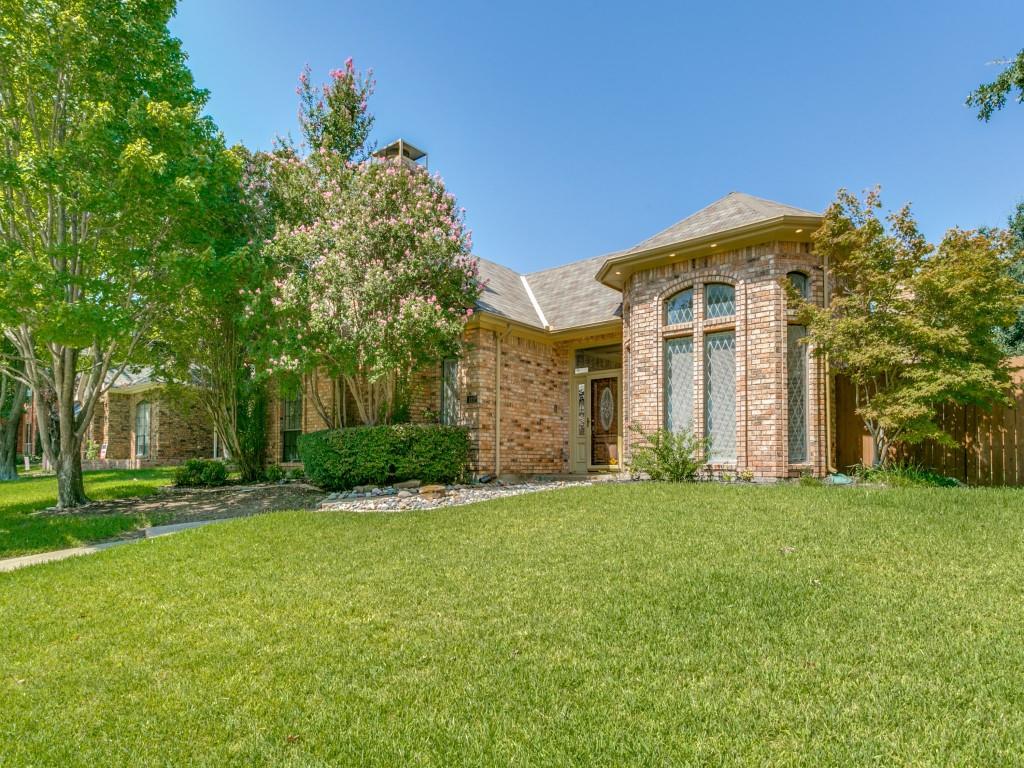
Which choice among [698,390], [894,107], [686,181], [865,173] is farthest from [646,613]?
[686,181]

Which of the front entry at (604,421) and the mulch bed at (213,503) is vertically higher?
the front entry at (604,421)

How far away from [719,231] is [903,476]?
4.58 metres

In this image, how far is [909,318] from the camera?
7867mm

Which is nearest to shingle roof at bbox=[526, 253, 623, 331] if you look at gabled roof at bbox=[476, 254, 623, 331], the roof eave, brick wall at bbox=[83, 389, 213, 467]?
gabled roof at bbox=[476, 254, 623, 331]

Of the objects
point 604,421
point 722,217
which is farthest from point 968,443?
point 604,421

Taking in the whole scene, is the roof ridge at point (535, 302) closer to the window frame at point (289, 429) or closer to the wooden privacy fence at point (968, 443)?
the wooden privacy fence at point (968, 443)

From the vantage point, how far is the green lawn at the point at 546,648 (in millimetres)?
2387

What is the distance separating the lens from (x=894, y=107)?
33.3ft

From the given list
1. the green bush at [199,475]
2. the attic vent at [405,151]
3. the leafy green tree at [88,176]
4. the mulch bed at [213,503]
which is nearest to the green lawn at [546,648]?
the mulch bed at [213,503]

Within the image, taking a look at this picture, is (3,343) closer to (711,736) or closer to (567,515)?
(567,515)

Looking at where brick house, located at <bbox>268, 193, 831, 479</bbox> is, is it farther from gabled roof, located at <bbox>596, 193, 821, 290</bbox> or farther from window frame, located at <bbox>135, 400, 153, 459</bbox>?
window frame, located at <bbox>135, 400, 153, 459</bbox>

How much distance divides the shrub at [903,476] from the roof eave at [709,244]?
149 inches

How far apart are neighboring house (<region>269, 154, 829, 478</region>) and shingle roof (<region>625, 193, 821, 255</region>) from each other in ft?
0.14

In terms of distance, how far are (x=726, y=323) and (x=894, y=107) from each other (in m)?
5.02
